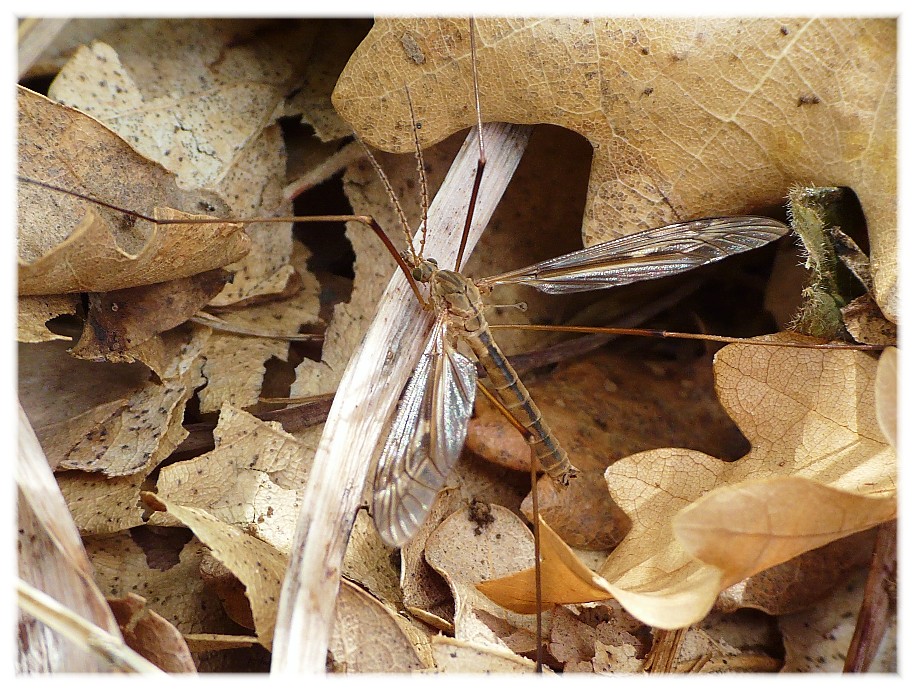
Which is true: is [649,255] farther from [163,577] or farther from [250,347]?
[163,577]

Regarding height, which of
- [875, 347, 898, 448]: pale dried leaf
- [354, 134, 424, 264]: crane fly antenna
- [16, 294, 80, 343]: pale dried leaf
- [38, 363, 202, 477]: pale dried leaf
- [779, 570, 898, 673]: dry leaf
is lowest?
[779, 570, 898, 673]: dry leaf

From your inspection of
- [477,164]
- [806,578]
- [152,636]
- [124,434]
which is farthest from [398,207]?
[806,578]

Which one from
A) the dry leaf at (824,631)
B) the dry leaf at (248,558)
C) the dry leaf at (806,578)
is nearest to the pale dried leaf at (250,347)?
the dry leaf at (248,558)

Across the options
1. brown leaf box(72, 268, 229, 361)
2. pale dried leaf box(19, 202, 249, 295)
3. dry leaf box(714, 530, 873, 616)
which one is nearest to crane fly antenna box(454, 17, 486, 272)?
pale dried leaf box(19, 202, 249, 295)

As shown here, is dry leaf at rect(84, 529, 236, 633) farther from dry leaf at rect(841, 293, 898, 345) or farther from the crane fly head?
dry leaf at rect(841, 293, 898, 345)

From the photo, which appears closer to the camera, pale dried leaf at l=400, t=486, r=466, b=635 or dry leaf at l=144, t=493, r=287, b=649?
dry leaf at l=144, t=493, r=287, b=649

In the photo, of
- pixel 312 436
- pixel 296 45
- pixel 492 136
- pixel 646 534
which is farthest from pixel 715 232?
pixel 296 45

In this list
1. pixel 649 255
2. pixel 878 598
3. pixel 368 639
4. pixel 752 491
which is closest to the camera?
pixel 752 491
